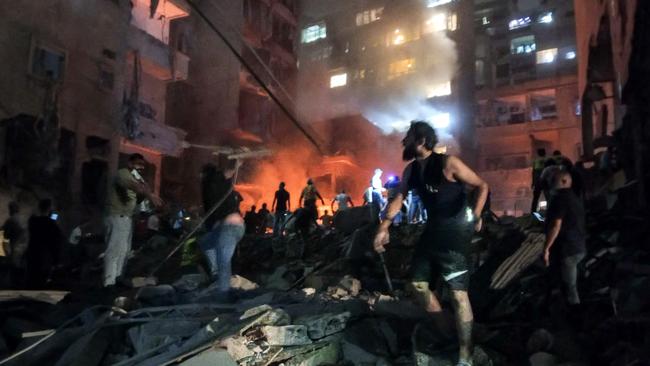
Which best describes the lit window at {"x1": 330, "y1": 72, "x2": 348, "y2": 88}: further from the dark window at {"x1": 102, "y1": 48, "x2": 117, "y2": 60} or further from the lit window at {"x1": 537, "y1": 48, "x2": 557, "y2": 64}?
the dark window at {"x1": 102, "y1": 48, "x2": 117, "y2": 60}

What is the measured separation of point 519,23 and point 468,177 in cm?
4468

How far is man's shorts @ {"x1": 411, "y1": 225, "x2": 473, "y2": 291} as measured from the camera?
3.79m

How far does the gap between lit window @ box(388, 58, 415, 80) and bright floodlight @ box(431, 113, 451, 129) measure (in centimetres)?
672

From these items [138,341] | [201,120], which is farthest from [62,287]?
[201,120]

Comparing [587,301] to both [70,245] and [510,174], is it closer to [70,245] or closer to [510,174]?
[70,245]

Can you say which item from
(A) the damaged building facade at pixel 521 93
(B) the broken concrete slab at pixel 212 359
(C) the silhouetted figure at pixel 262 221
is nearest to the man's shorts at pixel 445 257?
(B) the broken concrete slab at pixel 212 359

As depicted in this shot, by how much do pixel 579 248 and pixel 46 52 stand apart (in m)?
16.7

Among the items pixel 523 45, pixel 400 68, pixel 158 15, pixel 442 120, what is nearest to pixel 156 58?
pixel 158 15

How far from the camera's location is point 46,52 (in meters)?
15.8

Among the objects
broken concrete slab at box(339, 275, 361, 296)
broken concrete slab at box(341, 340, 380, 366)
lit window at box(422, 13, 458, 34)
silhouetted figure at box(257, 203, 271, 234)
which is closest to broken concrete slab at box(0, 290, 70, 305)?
broken concrete slab at box(339, 275, 361, 296)

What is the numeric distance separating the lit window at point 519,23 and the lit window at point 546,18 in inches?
34.7

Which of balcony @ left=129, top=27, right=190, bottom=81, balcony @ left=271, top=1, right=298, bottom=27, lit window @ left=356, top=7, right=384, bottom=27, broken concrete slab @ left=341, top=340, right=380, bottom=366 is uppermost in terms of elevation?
lit window @ left=356, top=7, right=384, bottom=27

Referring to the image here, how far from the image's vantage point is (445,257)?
3.80 m

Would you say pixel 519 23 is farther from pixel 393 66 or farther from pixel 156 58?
pixel 156 58
